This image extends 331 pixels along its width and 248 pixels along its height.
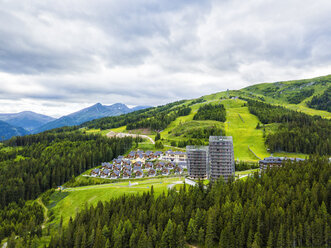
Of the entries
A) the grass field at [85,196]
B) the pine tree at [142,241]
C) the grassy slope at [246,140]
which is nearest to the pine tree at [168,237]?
the pine tree at [142,241]

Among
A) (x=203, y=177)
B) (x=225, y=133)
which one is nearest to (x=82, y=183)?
(x=203, y=177)

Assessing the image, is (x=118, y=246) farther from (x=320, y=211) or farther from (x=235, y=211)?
(x=320, y=211)

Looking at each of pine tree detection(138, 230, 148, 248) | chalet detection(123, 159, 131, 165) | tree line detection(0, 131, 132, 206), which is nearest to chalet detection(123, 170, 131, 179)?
chalet detection(123, 159, 131, 165)

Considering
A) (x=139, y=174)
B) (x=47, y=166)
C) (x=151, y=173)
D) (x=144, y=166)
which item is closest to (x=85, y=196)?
(x=139, y=174)

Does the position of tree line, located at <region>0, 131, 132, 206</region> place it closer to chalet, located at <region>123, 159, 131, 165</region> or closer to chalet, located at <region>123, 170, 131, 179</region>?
chalet, located at <region>123, 159, 131, 165</region>

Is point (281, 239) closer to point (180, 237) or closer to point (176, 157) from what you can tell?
point (180, 237)

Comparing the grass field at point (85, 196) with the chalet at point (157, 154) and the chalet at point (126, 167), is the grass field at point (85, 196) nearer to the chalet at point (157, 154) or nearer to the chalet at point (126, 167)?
the chalet at point (126, 167)

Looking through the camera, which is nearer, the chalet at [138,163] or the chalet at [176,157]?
the chalet at [138,163]
